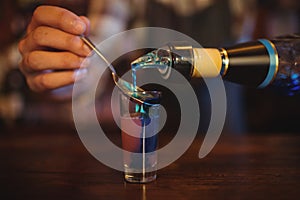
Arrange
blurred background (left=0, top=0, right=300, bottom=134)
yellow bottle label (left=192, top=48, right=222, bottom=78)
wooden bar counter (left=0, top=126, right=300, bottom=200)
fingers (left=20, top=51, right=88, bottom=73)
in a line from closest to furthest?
wooden bar counter (left=0, top=126, right=300, bottom=200), yellow bottle label (left=192, top=48, right=222, bottom=78), fingers (left=20, top=51, right=88, bottom=73), blurred background (left=0, top=0, right=300, bottom=134)

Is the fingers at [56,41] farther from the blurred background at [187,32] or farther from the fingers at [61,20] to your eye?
the blurred background at [187,32]

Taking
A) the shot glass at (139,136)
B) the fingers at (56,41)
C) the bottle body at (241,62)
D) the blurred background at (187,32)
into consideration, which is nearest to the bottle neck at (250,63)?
the bottle body at (241,62)

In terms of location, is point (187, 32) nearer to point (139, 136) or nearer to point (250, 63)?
point (250, 63)

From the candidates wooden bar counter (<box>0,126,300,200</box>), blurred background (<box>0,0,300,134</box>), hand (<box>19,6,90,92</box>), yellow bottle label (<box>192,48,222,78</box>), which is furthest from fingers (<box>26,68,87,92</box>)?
blurred background (<box>0,0,300,134</box>)

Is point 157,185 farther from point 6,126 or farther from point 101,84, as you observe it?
point 6,126

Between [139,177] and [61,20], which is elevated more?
[61,20]

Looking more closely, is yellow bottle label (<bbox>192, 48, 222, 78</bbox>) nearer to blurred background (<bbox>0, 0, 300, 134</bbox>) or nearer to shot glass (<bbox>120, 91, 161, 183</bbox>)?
shot glass (<bbox>120, 91, 161, 183</bbox>)

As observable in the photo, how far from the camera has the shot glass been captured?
667mm

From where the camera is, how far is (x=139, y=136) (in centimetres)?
67

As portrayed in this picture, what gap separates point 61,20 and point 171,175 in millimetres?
377

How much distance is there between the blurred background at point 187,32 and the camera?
1694mm

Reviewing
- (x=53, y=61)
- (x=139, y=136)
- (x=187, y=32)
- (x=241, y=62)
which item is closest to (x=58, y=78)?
(x=53, y=61)

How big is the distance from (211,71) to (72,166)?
0.34 metres

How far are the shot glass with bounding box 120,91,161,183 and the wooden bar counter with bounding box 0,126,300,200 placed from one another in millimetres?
23
